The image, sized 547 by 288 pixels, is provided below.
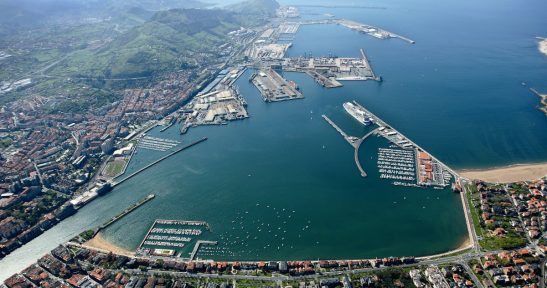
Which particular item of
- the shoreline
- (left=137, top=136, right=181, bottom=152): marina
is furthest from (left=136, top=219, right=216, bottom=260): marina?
(left=137, top=136, right=181, bottom=152): marina

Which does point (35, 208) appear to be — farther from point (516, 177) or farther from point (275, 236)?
point (516, 177)

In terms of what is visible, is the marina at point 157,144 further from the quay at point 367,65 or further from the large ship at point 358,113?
the quay at point 367,65

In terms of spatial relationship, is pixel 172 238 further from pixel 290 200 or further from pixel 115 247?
pixel 290 200

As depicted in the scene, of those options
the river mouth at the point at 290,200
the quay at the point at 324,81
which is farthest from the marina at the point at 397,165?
the quay at the point at 324,81

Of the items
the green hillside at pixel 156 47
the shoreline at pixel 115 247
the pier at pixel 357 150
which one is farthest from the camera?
the green hillside at pixel 156 47

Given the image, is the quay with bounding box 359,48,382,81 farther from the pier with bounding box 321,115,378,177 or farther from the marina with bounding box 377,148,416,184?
the marina with bounding box 377,148,416,184
